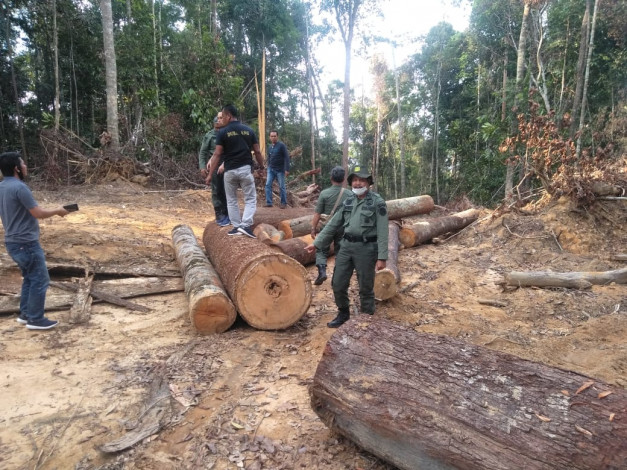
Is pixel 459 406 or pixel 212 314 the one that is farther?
pixel 212 314

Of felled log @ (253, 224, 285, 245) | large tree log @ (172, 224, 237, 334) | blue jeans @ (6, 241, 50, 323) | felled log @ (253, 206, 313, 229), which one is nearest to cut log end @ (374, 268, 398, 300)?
large tree log @ (172, 224, 237, 334)

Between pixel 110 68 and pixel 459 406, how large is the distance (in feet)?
48.2

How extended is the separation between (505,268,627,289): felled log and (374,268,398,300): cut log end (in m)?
2.40

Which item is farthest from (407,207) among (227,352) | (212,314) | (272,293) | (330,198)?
(227,352)

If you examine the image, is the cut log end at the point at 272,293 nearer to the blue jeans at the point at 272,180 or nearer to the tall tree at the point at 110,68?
the blue jeans at the point at 272,180

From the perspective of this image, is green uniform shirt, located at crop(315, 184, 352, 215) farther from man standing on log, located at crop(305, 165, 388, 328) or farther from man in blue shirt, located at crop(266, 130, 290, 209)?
man in blue shirt, located at crop(266, 130, 290, 209)

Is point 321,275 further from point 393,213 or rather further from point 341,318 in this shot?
point 393,213

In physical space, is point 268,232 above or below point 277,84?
below

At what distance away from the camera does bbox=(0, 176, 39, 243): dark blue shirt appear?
3930 mm

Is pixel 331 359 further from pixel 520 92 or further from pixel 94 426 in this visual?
pixel 520 92

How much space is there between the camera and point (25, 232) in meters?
4.02

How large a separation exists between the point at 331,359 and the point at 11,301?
425cm

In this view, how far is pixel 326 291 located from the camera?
19.6ft

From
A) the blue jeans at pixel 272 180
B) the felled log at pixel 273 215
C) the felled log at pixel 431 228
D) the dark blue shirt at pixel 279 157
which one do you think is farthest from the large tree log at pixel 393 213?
the dark blue shirt at pixel 279 157
